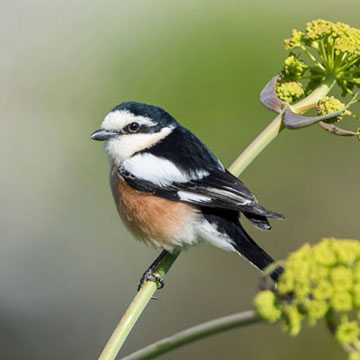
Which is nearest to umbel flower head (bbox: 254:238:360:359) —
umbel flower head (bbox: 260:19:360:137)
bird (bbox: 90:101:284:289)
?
umbel flower head (bbox: 260:19:360:137)

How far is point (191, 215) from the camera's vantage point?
8.16ft

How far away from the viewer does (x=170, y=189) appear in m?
2.52

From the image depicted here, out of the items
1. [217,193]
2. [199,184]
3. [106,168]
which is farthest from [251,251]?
[106,168]

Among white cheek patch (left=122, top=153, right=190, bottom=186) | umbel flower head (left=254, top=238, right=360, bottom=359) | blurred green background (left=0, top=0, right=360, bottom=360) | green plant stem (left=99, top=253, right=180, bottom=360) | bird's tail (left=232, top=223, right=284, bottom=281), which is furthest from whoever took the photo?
blurred green background (left=0, top=0, right=360, bottom=360)

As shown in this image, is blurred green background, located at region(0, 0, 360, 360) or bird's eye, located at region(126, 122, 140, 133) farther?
blurred green background, located at region(0, 0, 360, 360)

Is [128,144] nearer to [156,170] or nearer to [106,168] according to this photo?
[156,170]

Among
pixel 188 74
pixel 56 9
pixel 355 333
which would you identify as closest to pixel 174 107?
pixel 188 74

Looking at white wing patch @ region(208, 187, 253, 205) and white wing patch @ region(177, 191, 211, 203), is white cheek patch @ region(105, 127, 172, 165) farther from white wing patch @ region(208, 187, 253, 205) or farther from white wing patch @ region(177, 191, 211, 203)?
white wing patch @ region(208, 187, 253, 205)

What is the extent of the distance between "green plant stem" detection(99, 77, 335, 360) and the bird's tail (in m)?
0.26

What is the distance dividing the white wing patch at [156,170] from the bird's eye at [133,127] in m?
0.11

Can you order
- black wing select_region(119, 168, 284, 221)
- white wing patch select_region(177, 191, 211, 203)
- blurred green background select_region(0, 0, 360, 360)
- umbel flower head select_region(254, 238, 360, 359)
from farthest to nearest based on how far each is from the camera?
blurred green background select_region(0, 0, 360, 360) < white wing patch select_region(177, 191, 211, 203) < black wing select_region(119, 168, 284, 221) < umbel flower head select_region(254, 238, 360, 359)

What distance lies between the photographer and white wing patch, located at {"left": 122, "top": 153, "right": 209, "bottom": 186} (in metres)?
2.46

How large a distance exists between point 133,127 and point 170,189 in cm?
35

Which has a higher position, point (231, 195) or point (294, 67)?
point (294, 67)
